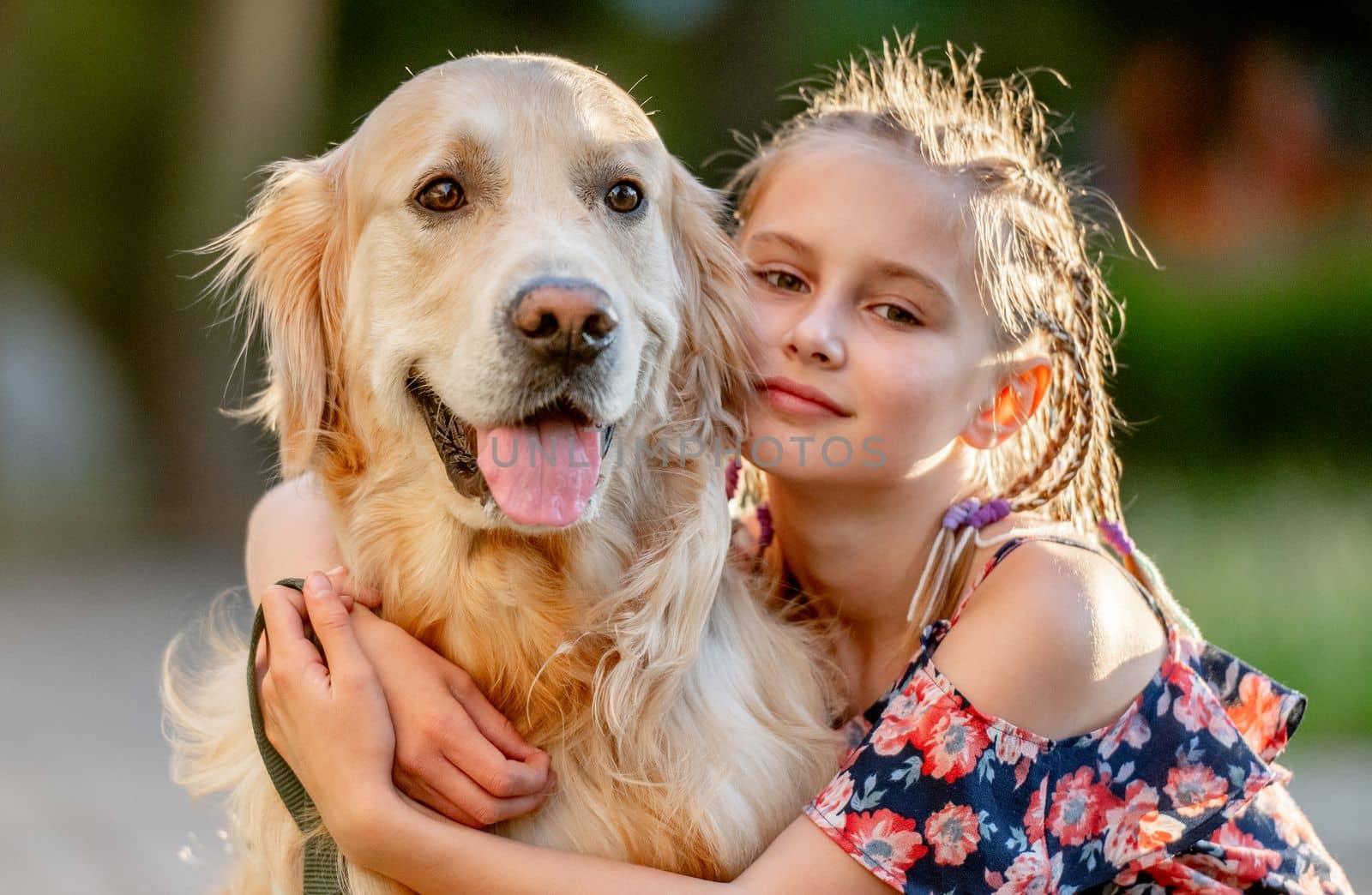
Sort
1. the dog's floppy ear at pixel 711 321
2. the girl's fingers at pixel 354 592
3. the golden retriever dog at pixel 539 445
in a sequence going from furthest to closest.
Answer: the dog's floppy ear at pixel 711 321
the girl's fingers at pixel 354 592
the golden retriever dog at pixel 539 445

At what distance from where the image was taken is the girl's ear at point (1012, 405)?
2580 millimetres

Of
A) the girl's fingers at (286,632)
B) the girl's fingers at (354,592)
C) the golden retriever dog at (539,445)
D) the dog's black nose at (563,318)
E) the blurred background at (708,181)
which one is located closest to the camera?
the dog's black nose at (563,318)

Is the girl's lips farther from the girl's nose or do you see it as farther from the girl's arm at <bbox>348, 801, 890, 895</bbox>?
the girl's arm at <bbox>348, 801, 890, 895</bbox>

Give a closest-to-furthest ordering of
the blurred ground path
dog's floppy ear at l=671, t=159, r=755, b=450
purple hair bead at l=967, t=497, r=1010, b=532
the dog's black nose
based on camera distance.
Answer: the dog's black nose < dog's floppy ear at l=671, t=159, r=755, b=450 < purple hair bead at l=967, t=497, r=1010, b=532 < the blurred ground path

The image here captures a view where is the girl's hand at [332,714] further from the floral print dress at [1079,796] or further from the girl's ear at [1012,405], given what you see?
the girl's ear at [1012,405]

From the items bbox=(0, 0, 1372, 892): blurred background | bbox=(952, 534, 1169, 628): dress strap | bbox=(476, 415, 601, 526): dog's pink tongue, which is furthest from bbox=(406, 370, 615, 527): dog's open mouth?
bbox=(0, 0, 1372, 892): blurred background

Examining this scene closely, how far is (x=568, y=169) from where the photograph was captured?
215cm

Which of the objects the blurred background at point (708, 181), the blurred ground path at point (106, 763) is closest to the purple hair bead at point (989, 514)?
the blurred ground path at point (106, 763)

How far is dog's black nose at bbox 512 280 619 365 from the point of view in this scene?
6.23ft

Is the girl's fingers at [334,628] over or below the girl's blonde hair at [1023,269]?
below

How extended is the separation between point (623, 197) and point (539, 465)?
53 cm

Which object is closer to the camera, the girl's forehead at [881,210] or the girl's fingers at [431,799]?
the girl's fingers at [431,799]

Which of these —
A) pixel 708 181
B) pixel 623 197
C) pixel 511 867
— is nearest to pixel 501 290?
pixel 623 197

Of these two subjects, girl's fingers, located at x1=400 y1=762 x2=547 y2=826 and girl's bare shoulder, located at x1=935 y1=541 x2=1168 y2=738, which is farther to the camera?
girl's bare shoulder, located at x1=935 y1=541 x2=1168 y2=738
